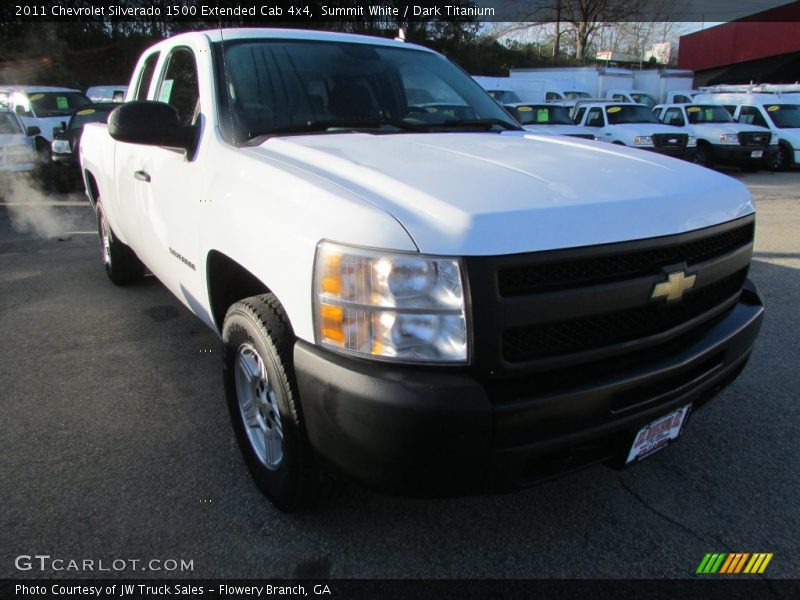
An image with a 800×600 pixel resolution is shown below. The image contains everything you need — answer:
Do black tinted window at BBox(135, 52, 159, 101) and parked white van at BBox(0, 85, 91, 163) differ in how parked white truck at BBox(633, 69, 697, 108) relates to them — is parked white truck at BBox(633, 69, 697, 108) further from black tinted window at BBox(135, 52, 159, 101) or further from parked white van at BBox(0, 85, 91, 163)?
black tinted window at BBox(135, 52, 159, 101)

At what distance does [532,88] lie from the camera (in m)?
23.2

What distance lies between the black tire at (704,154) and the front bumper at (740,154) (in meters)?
0.22

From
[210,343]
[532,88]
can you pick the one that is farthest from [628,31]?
[210,343]

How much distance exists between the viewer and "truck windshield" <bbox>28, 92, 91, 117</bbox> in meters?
14.6

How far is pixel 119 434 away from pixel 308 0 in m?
24.7

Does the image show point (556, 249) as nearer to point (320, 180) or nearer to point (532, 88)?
point (320, 180)

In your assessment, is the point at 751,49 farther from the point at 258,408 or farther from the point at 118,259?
the point at 258,408

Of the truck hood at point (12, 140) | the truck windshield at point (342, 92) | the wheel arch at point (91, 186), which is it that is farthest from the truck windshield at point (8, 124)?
the truck windshield at point (342, 92)

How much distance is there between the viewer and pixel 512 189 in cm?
188

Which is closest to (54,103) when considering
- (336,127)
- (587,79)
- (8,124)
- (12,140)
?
(8,124)

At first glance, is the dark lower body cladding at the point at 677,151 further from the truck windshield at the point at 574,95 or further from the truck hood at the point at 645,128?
the truck windshield at the point at 574,95

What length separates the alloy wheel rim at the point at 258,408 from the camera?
232 centimetres

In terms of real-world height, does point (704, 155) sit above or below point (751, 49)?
below

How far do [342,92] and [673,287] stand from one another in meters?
1.87
